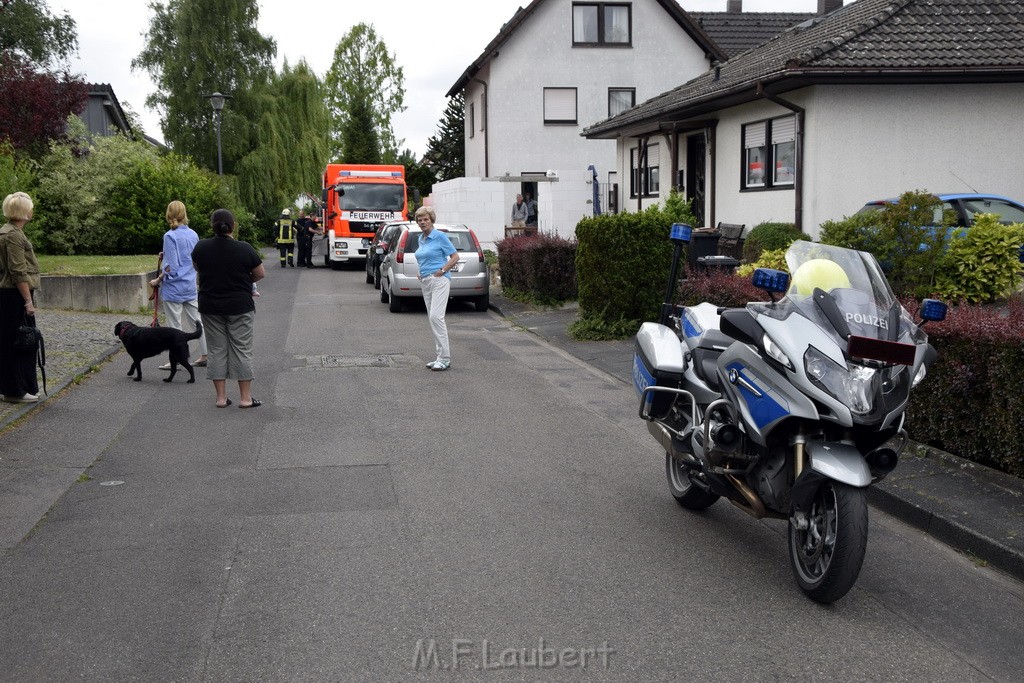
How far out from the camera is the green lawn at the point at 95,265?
1934 centimetres

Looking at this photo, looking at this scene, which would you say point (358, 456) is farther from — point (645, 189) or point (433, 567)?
point (645, 189)

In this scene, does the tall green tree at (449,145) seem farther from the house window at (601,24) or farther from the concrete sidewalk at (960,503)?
the concrete sidewalk at (960,503)

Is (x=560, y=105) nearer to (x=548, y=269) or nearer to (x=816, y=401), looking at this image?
(x=548, y=269)

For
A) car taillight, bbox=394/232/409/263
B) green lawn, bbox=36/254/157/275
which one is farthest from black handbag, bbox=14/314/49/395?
car taillight, bbox=394/232/409/263

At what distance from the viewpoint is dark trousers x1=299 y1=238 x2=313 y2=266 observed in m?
35.7

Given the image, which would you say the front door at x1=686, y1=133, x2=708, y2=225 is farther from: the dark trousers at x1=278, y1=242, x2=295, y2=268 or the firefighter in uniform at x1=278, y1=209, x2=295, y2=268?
the dark trousers at x1=278, y1=242, x2=295, y2=268

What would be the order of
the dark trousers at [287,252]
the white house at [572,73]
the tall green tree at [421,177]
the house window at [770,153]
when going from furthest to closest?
the tall green tree at [421,177] < the white house at [572,73] < the dark trousers at [287,252] < the house window at [770,153]

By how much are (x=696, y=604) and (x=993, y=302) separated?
9.10 metres

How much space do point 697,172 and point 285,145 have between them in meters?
29.4

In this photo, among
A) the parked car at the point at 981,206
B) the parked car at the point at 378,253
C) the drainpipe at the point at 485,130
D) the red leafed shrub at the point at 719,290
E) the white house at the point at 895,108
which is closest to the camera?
the red leafed shrub at the point at 719,290

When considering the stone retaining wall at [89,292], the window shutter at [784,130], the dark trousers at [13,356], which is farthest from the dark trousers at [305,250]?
the dark trousers at [13,356]

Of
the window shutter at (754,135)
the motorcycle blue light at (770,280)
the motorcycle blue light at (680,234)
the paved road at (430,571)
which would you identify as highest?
the window shutter at (754,135)

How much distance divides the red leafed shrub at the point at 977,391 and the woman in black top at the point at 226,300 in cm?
569

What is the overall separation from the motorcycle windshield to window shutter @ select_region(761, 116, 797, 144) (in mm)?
15190
